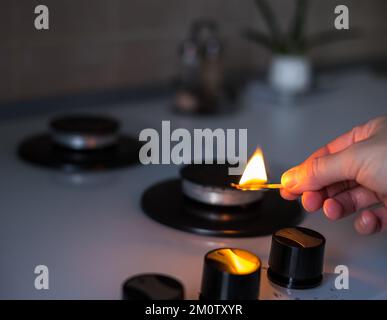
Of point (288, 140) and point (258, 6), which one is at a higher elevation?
point (258, 6)

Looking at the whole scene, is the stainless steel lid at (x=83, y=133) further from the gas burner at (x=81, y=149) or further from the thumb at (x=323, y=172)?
the thumb at (x=323, y=172)

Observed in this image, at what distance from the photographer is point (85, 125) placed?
1029mm

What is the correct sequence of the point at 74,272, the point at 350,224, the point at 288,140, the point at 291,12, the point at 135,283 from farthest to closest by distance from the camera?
the point at 291,12, the point at 288,140, the point at 350,224, the point at 74,272, the point at 135,283

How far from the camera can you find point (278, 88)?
147 centimetres

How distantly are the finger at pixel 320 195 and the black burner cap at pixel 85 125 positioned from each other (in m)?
0.37

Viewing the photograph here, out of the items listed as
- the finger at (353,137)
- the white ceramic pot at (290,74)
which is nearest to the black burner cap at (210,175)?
the finger at (353,137)

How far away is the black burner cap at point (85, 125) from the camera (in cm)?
101

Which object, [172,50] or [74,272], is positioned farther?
[172,50]

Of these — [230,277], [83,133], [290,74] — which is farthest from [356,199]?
[290,74]

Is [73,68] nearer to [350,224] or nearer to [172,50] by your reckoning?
[172,50]

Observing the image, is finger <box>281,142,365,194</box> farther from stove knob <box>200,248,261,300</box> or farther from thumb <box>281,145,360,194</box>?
stove knob <box>200,248,261,300</box>

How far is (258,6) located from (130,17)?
0.34 m

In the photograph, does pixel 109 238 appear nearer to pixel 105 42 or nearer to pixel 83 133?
pixel 83 133
